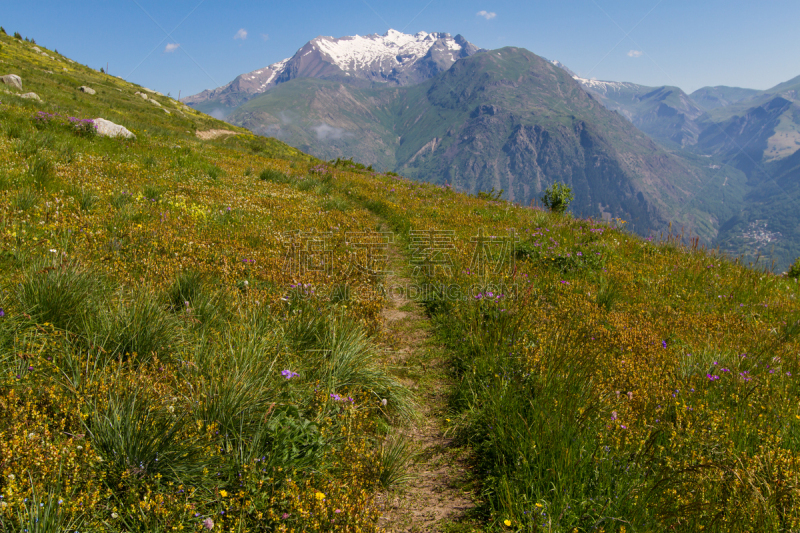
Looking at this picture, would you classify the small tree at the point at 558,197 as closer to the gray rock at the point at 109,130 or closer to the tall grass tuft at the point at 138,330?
the tall grass tuft at the point at 138,330

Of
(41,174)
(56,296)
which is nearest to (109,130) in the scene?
(41,174)

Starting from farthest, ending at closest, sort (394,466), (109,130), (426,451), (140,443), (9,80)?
(9,80) → (109,130) → (426,451) → (394,466) → (140,443)

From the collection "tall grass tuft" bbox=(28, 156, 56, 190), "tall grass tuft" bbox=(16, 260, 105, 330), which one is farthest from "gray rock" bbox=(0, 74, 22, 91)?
"tall grass tuft" bbox=(16, 260, 105, 330)

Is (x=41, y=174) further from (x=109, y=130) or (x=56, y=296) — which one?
(x=109, y=130)

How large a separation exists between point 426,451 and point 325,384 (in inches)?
49.2

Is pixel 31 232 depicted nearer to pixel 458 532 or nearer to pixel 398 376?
pixel 398 376

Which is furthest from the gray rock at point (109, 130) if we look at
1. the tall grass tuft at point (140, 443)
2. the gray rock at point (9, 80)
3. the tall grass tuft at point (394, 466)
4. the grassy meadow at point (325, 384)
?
the gray rock at point (9, 80)

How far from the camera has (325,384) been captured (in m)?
3.77

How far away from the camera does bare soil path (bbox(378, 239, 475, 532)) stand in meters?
2.99

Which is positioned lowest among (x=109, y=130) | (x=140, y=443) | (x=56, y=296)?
(x=140, y=443)

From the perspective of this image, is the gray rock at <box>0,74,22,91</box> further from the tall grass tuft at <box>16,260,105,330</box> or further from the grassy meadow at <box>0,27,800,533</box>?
the tall grass tuft at <box>16,260,105,330</box>

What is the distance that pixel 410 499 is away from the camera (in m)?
3.17

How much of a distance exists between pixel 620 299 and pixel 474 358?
4146mm

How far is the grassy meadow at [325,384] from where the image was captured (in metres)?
2.42
